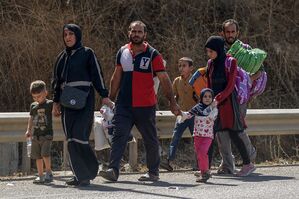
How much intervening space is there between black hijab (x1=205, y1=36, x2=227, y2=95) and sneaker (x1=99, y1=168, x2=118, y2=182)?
1735 mm

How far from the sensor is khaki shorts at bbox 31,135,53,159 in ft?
32.9

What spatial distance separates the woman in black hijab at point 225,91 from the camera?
34.4ft

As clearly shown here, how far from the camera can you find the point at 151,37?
53.6 ft

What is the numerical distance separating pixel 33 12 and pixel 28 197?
7.04 meters

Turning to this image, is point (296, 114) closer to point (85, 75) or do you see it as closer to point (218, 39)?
point (218, 39)

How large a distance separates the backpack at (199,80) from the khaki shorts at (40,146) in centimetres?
223

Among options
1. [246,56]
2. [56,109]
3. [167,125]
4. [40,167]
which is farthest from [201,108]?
[40,167]

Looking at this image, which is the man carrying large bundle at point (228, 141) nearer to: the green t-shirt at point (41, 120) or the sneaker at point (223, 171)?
the sneaker at point (223, 171)

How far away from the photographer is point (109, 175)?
9961mm

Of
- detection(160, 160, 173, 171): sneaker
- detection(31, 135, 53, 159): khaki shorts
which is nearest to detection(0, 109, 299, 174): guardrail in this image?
detection(160, 160, 173, 171): sneaker

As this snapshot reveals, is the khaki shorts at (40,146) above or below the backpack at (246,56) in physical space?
below

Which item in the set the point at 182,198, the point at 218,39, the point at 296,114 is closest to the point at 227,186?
the point at 182,198

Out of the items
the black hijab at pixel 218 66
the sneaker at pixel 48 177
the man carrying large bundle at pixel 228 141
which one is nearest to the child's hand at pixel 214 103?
the black hijab at pixel 218 66

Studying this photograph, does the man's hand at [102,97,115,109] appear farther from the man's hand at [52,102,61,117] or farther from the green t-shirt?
the green t-shirt
